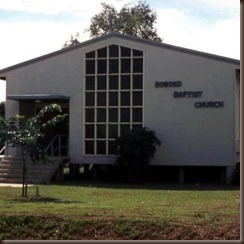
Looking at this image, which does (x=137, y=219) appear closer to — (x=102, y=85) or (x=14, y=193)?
(x=14, y=193)

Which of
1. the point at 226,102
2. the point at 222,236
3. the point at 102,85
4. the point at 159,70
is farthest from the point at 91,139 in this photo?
the point at 222,236

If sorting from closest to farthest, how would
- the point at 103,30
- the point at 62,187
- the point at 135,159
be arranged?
the point at 62,187, the point at 135,159, the point at 103,30

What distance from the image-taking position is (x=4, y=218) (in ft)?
40.1

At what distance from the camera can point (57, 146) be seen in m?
27.6

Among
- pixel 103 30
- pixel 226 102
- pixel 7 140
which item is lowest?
pixel 7 140

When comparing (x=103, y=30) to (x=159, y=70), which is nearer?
(x=159, y=70)

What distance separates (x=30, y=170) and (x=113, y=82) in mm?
4995

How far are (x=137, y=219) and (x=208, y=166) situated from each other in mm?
14070

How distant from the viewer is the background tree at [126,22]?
2015 inches

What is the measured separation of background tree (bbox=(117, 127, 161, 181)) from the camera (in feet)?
78.2

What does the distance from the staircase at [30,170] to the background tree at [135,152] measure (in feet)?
8.75

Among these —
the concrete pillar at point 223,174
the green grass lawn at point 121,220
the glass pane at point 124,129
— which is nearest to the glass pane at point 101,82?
the glass pane at point 124,129

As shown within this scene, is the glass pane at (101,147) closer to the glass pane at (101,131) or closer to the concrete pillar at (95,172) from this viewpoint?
the glass pane at (101,131)

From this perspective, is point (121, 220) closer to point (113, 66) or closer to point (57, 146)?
point (113, 66)
